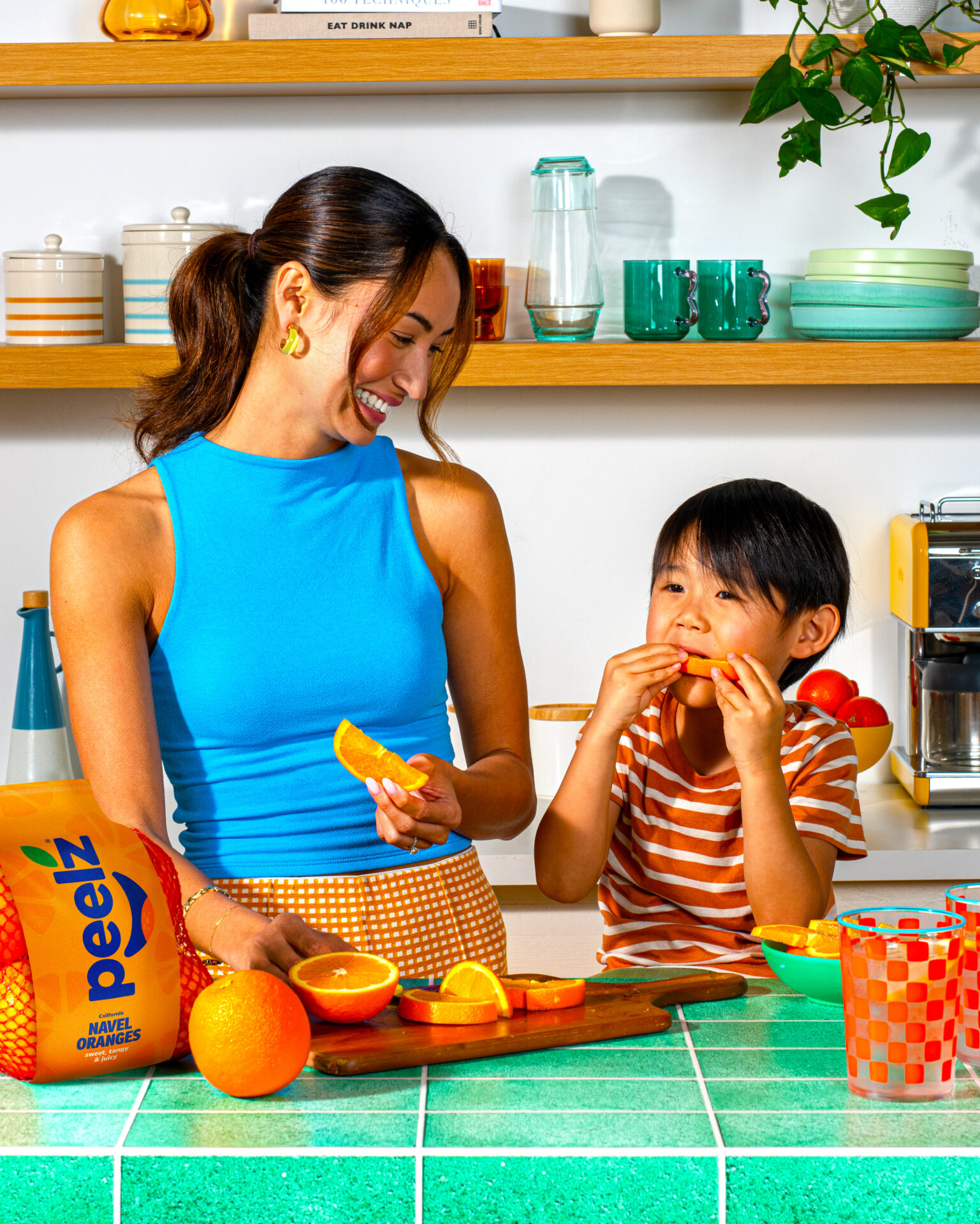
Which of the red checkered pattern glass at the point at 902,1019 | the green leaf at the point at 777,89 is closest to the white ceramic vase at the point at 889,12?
the green leaf at the point at 777,89

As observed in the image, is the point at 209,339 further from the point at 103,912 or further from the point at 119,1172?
the point at 119,1172

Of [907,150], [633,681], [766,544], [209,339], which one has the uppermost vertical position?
[907,150]

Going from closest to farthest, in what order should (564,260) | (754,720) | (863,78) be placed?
(754,720) → (863,78) → (564,260)

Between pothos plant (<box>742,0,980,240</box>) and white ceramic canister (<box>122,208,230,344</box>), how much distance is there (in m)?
0.85

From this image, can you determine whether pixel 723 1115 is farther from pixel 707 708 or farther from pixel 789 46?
pixel 789 46

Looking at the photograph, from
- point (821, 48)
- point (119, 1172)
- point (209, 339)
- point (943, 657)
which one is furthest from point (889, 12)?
point (119, 1172)

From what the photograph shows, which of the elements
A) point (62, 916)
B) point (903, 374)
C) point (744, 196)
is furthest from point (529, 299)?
point (62, 916)

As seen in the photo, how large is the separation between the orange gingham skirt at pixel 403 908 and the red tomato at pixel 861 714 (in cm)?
97

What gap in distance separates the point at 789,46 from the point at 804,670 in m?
1.02

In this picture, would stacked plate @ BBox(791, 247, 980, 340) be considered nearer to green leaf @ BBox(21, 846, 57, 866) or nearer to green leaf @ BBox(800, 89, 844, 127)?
green leaf @ BBox(800, 89, 844, 127)

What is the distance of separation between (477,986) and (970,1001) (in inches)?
12.1

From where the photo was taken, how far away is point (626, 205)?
2.26m

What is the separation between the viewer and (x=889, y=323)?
6.74ft

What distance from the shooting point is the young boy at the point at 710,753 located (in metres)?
1.27
